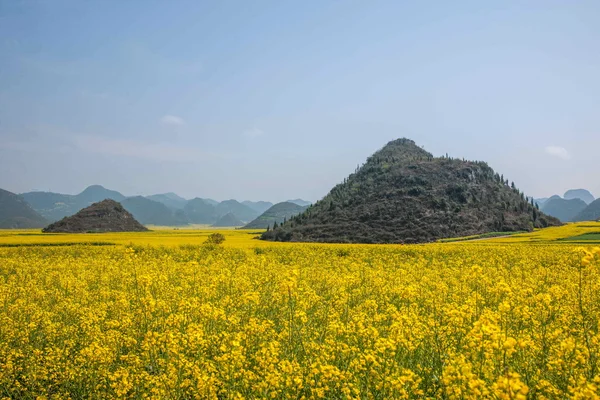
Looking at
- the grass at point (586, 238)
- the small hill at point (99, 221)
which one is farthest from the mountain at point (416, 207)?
the small hill at point (99, 221)

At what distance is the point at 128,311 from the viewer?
1254 cm

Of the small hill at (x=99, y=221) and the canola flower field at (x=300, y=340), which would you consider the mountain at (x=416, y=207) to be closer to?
the small hill at (x=99, y=221)

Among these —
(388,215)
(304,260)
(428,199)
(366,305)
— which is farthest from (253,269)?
(428,199)

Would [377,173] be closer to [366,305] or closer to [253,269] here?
[253,269]

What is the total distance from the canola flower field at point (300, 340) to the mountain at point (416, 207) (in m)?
69.4

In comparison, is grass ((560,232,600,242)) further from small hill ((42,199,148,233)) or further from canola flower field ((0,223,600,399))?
small hill ((42,199,148,233))

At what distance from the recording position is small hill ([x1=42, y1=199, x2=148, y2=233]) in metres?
113

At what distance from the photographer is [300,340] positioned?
352 inches

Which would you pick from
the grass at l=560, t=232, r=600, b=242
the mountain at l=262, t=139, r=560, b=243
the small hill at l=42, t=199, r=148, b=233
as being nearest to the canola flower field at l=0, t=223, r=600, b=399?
the grass at l=560, t=232, r=600, b=242

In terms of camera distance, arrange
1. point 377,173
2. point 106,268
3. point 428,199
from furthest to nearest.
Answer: point 377,173 → point 428,199 → point 106,268

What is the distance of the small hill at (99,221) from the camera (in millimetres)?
112750

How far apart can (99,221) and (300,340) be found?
132417 millimetres

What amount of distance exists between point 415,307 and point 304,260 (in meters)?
16.8

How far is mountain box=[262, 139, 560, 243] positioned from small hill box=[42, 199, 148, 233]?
202 feet
